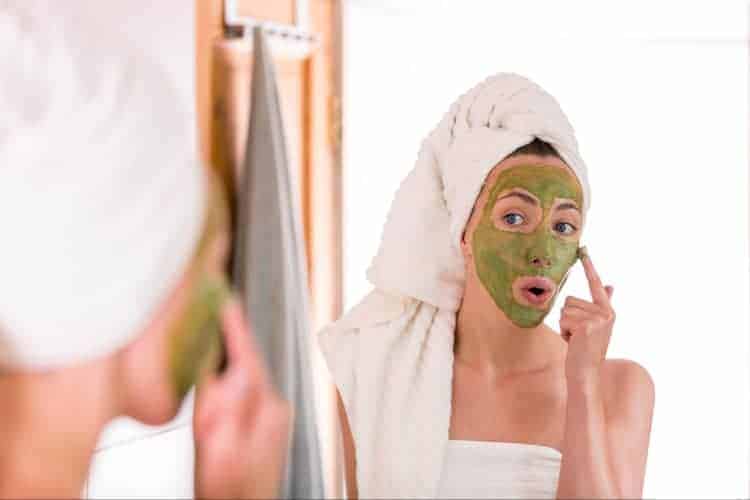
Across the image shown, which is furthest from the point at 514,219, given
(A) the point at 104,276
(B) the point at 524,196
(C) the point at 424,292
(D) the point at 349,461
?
(A) the point at 104,276

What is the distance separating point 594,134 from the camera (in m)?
1.18

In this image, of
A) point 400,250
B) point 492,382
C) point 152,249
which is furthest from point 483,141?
point 152,249

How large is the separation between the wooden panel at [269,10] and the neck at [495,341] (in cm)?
39

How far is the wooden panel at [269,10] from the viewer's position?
1.11 m

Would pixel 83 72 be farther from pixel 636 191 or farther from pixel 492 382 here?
pixel 636 191

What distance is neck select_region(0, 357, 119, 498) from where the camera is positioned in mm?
993

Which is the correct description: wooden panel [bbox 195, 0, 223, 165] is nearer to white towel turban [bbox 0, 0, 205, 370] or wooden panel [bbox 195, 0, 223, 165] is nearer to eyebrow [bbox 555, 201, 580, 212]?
white towel turban [bbox 0, 0, 205, 370]

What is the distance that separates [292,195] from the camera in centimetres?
114

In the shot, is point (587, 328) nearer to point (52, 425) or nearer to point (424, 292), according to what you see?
point (424, 292)

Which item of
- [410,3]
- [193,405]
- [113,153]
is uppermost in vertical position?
[410,3]

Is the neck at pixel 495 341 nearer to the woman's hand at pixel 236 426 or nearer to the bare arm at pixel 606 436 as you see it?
the bare arm at pixel 606 436

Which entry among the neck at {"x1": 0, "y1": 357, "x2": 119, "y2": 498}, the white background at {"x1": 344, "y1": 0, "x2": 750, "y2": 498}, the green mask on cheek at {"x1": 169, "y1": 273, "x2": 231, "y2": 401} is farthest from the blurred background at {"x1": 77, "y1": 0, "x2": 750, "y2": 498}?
the neck at {"x1": 0, "y1": 357, "x2": 119, "y2": 498}

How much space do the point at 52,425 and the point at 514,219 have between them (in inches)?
22.0

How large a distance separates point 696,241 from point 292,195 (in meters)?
0.53
